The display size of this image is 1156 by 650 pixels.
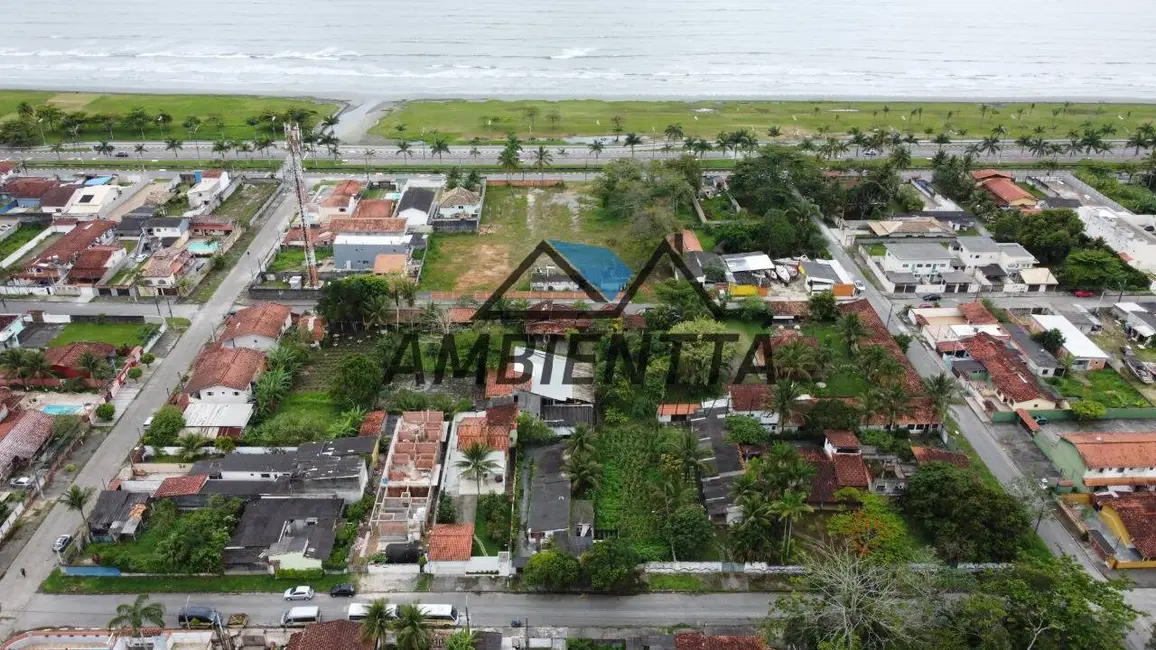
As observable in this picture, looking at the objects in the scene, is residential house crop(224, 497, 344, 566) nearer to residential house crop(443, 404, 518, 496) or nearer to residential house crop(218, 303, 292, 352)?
residential house crop(443, 404, 518, 496)

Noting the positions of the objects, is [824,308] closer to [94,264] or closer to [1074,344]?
[1074,344]

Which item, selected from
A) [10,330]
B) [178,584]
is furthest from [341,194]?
[178,584]

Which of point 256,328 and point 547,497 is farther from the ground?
point 256,328

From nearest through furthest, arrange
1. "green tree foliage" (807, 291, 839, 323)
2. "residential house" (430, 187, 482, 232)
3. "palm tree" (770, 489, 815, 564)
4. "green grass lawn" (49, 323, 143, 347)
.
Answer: "palm tree" (770, 489, 815, 564)
"green grass lawn" (49, 323, 143, 347)
"green tree foliage" (807, 291, 839, 323)
"residential house" (430, 187, 482, 232)

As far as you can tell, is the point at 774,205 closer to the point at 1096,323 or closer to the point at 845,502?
the point at 1096,323

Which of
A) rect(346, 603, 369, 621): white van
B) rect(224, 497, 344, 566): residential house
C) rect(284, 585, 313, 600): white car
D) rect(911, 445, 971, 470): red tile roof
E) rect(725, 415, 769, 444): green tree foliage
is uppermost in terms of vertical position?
rect(911, 445, 971, 470): red tile roof

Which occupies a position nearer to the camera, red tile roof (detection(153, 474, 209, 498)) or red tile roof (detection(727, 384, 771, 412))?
red tile roof (detection(153, 474, 209, 498))

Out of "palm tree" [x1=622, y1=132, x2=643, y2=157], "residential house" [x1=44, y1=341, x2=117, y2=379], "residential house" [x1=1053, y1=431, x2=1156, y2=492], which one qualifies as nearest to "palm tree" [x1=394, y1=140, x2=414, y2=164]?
Result: "palm tree" [x1=622, y1=132, x2=643, y2=157]
